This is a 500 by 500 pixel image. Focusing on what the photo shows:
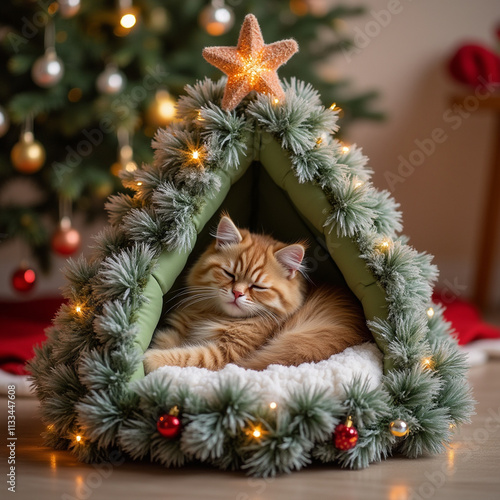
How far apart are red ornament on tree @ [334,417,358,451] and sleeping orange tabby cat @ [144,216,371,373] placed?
0.20m

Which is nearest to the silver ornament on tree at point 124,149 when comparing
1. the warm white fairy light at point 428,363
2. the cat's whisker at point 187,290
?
the cat's whisker at point 187,290

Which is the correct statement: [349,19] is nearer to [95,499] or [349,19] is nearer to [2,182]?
[2,182]

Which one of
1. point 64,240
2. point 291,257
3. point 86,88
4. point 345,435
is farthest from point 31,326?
point 345,435

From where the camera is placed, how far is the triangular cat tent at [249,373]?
1.17 meters

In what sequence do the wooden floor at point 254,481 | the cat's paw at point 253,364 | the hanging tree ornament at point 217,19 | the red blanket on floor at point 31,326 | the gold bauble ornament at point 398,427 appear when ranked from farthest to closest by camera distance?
1. the hanging tree ornament at point 217,19
2. the red blanket on floor at point 31,326
3. the cat's paw at point 253,364
4. the gold bauble ornament at point 398,427
5. the wooden floor at point 254,481

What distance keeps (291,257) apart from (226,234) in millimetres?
Answer: 155

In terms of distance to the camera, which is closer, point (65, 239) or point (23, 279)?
point (23, 279)

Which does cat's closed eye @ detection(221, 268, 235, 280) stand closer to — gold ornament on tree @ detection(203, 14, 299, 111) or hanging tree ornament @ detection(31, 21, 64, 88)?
gold ornament on tree @ detection(203, 14, 299, 111)

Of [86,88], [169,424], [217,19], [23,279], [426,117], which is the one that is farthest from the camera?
[426,117]

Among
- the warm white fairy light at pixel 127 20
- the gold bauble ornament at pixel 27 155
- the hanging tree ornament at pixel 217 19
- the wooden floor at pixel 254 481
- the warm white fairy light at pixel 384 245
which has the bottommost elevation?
the wooden floor at pixel 254 481

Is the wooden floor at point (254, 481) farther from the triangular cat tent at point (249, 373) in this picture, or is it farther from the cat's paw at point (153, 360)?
the cat's paw at point (153, 360)

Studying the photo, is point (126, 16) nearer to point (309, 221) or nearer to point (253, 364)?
point (309, 221)

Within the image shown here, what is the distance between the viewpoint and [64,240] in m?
2.40

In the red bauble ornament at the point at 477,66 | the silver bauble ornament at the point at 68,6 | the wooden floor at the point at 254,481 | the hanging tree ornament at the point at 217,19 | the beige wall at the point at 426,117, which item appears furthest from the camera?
the beige wall at the point at 426,117
